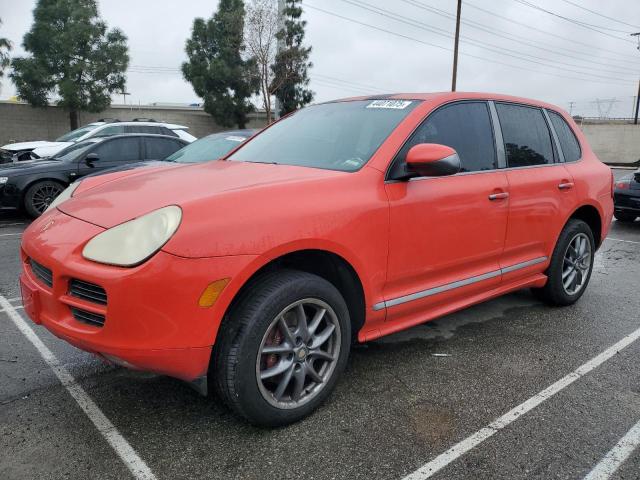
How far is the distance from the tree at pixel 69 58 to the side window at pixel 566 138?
27192mm

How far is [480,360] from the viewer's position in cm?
339

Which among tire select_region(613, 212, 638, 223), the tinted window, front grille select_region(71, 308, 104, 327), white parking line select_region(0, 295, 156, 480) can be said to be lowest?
tire select_region(613, 212, 638, 223)

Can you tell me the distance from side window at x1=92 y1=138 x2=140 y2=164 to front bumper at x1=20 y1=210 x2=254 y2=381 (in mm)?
7177

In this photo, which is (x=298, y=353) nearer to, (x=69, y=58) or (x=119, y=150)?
(x=119, y=150)

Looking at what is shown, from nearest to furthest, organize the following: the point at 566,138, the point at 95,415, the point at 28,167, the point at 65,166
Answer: the point at 95,415, the point at 566,138, the point at 28,167, the point at 65,166

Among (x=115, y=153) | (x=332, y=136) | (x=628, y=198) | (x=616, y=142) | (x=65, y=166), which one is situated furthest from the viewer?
(x=616, y=142)

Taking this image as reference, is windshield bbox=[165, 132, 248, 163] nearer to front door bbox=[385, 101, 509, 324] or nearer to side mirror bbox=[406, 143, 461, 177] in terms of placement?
front door bbox=[385, 101, 509, 324]

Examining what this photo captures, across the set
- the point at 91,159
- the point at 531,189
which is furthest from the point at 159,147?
the point at 531,189

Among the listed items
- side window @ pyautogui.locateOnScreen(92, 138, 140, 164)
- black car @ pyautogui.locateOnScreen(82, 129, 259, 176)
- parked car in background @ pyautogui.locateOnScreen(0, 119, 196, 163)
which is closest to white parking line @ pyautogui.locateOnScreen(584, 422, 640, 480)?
black car @ pyautogui.locateOnScreen(82, 129, 259, 176)

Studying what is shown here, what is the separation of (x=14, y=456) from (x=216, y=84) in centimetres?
3415

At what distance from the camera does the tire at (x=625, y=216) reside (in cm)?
912

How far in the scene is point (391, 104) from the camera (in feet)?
11.0

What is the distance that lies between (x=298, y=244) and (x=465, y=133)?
162cm

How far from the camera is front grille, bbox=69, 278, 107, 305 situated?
2.16m
